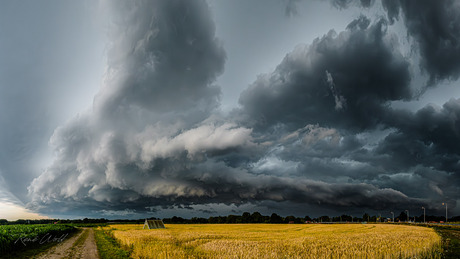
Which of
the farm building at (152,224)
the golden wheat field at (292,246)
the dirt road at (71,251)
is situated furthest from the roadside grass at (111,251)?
the farm building at (152,224)

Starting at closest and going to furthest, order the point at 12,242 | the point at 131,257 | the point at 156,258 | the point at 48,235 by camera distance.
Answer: the point at 156,258, the point at 131,257, the point at 12,242, the point at 48,235

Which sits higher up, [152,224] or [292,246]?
[292,246]

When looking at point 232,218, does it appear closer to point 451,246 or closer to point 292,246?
point 451,246

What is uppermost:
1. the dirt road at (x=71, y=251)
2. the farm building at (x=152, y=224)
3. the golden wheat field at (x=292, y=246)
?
the golden wheat field at (x=292, y=246)

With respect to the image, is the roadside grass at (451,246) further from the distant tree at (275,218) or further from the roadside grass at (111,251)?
the distant tree at (275,218)

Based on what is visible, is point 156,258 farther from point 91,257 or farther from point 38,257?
point 38,257

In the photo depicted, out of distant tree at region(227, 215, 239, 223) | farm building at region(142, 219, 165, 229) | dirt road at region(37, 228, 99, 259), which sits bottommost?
distant tree at region(227, 215, 239, 223)

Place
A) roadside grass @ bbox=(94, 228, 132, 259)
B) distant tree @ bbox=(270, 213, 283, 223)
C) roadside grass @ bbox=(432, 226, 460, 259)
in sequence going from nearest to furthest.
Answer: roadside grass @ bbox=(432, 226, 460, 259) → roadside grass @ bbox=(94, 228, 132, 259) → distant tree @ bbox=(270, 213, 283, 223)

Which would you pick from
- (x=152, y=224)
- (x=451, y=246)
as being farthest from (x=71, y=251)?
(x=152, y=224)

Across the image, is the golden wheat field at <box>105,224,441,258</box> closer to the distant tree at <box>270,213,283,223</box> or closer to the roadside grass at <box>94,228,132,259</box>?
the roadside grass at <box>94,228,132,259</box>

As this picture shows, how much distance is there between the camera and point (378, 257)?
20734 mm

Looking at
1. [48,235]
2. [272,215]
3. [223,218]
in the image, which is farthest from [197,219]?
[48,235]

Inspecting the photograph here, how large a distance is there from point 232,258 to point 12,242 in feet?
86.9

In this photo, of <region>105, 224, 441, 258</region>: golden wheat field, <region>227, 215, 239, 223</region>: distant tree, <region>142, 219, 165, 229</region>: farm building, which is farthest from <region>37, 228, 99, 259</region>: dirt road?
<region>227, 215, 239, 223</region>: distant tree
